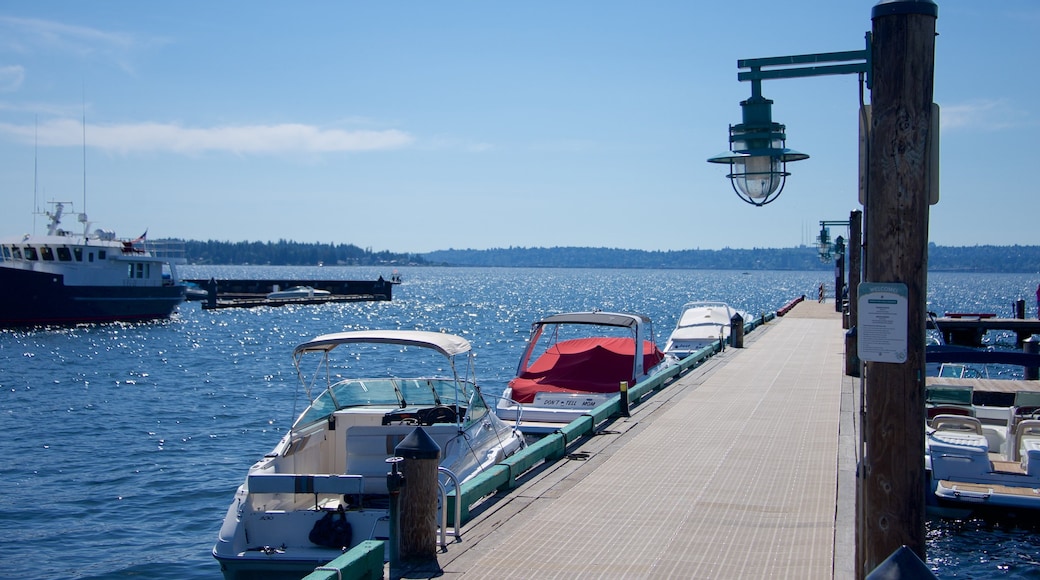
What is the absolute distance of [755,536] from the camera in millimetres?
8609

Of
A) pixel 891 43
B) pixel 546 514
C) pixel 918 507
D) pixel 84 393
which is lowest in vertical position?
pixel 84 393

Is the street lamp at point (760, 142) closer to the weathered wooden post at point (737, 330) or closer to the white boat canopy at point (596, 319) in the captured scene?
the white boat canopy at point (596, 319)

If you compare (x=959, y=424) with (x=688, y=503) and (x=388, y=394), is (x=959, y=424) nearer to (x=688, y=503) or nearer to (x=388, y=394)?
(x=688, y=503)

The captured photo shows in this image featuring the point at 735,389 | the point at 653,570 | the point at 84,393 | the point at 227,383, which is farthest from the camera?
the point at 227,383

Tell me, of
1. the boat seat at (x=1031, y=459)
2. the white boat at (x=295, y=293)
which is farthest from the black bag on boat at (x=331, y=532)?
the white boat at (x=295, y=293)

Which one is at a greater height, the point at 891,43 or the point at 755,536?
the point at 891,43

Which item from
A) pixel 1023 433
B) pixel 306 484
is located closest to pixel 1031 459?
pixel 1023 433

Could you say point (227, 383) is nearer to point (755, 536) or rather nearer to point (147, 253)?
point (755, 536)

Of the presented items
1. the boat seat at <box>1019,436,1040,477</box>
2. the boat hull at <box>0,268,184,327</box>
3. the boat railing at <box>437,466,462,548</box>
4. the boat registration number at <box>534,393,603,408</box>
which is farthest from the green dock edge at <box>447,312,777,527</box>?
the boat hull at <box>0,268,184,327</box>

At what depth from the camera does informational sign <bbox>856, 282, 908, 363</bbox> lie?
562cm

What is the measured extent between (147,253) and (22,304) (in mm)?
10093

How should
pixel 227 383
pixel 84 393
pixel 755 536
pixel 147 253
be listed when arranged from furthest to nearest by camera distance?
pixel 147 253 < pixel 227 383 < pixel 84 393 < pixel 755 536

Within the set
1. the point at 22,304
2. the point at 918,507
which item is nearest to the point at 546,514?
the point at 918,507

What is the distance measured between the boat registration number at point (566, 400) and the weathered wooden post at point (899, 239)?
1203 centimetres
